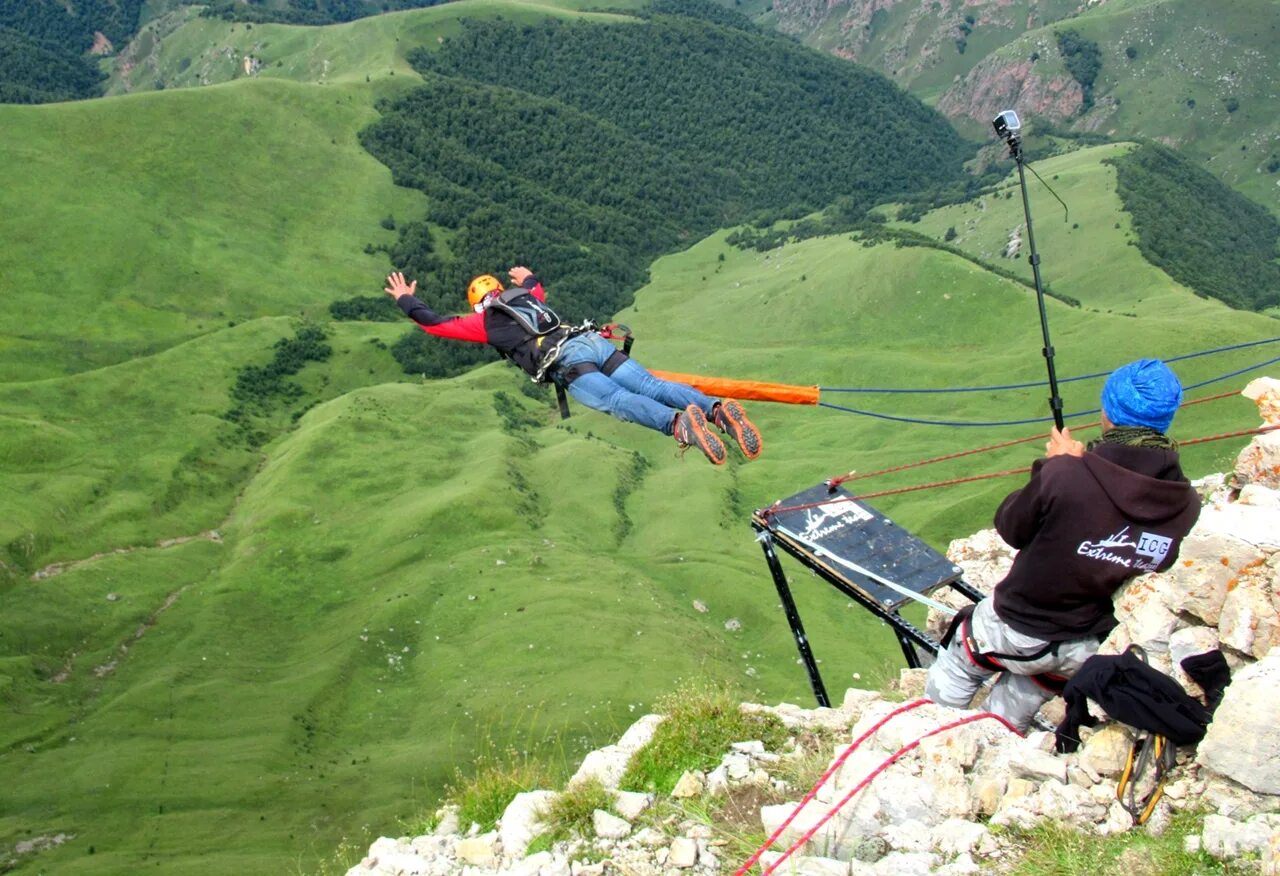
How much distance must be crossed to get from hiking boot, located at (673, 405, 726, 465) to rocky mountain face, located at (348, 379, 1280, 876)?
4.41 metres

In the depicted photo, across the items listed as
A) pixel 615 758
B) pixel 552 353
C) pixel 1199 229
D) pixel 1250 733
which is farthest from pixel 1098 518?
pixel 1199 229

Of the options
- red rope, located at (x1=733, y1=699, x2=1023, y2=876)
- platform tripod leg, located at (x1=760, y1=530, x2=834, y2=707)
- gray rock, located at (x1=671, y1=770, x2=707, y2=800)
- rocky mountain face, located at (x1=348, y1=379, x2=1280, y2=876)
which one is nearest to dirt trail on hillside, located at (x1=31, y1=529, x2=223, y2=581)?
platform tripod leg, located at (x1=760, y1=530, x2=834, y2=707)

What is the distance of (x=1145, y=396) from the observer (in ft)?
23.0

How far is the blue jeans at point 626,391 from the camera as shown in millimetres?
14773

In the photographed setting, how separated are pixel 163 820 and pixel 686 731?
33.8 metres

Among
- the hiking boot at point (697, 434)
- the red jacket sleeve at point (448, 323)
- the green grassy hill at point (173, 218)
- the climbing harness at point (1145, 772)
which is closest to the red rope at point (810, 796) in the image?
the climbing harness at point (1145, 772)

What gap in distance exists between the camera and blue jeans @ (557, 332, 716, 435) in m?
14.8

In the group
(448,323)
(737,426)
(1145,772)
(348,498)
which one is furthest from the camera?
(348,498)

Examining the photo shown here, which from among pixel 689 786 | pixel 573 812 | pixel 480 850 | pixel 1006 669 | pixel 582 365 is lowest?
pixel 480 850

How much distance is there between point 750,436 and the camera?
46.8 feet

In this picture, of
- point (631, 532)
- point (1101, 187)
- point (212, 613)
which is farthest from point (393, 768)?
point (1101, 187)

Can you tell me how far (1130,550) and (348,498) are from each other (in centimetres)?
6133

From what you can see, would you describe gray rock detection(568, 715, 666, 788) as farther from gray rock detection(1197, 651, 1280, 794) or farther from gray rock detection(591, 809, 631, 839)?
gray rock detection(1197, 651, 1280, 794)

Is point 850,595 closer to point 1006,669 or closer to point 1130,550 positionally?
point 1006,669
